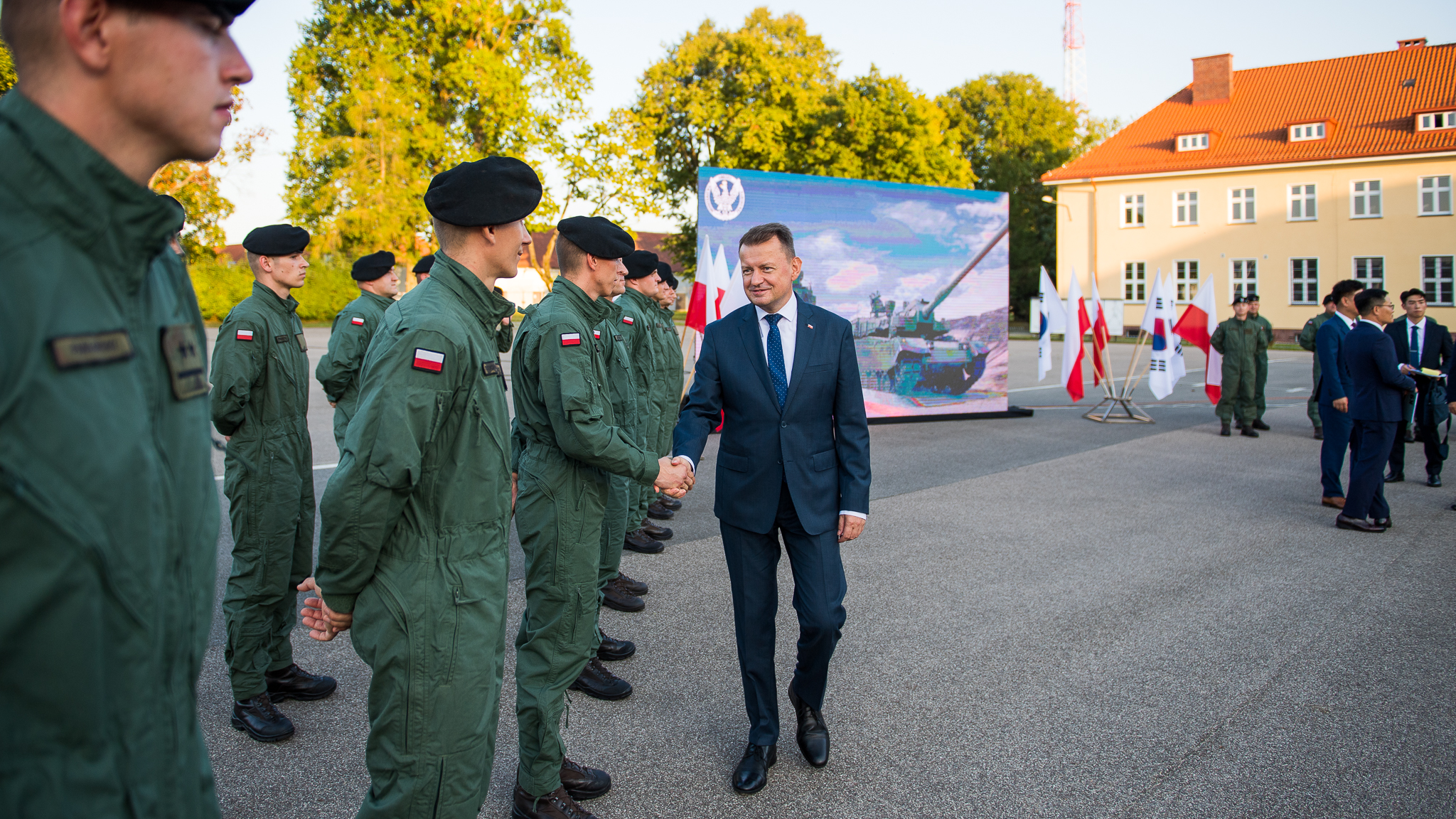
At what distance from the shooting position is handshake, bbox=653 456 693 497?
350 cm

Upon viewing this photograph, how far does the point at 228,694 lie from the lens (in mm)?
4340

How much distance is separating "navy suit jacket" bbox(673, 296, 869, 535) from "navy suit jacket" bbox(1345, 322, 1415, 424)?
647 cm

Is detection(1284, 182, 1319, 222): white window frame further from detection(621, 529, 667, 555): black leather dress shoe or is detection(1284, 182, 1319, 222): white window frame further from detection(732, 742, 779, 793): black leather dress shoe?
detection(732, 742, 779, 793): black leather dress shoe

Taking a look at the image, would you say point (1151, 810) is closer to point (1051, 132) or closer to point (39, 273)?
point (39, 273)

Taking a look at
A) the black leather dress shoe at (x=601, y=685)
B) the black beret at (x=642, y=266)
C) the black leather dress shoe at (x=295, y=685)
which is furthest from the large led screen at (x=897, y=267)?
the black leather dress shoe at (x=295, y=685)

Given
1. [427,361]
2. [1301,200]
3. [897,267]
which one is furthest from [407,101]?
[1301,200]

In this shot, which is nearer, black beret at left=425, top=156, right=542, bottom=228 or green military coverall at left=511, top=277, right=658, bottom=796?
black beret at left=425, top=156, right=542, bottom=228

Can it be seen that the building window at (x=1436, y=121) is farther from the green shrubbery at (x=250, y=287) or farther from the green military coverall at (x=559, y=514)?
the green military coverall at (x=559, y=514)

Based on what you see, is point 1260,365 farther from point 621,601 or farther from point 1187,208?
point 1187,208

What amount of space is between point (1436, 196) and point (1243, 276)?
761 cm

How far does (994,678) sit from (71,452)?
14.4ft

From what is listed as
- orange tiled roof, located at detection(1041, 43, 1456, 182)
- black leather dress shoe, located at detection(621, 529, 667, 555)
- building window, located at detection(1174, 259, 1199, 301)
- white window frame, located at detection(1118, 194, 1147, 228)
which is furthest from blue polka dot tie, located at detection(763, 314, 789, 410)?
white window frame, located at detection(1118, 194, 1147, 228)

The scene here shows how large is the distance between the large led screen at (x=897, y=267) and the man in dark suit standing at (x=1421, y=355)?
584 cm

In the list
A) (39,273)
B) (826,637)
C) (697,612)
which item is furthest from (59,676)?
(697,612)
